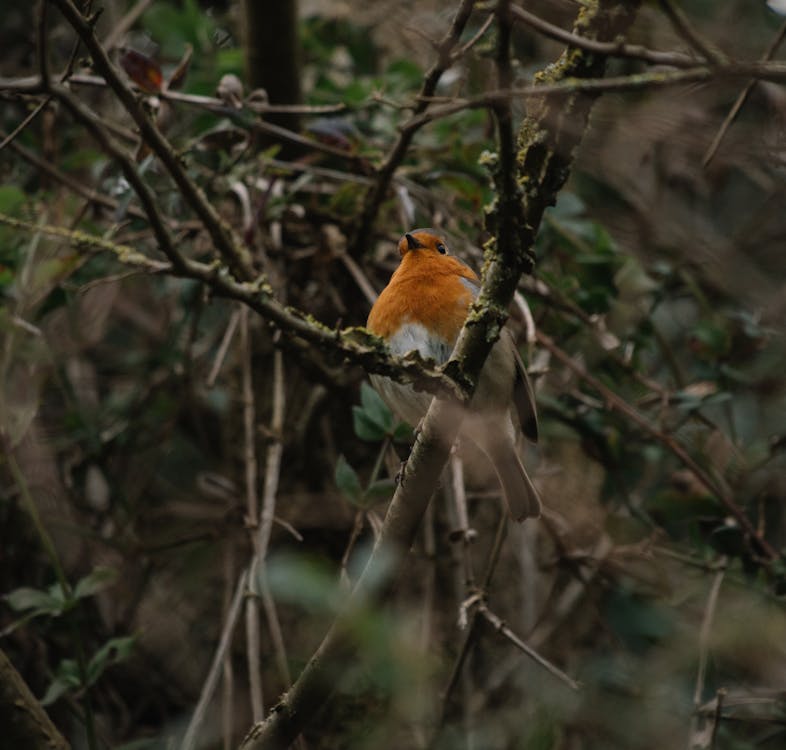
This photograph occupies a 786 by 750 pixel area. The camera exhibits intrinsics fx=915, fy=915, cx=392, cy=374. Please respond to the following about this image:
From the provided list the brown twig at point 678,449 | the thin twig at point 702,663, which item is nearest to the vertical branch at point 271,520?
the brown twig at point 678,449

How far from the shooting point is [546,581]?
343cm

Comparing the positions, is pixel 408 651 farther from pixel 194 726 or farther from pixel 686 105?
pixel 686 105

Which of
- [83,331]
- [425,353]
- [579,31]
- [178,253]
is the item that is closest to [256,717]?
[425,353]

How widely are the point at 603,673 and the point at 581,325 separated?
1117mm

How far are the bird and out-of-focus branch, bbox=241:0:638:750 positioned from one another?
73 centimetres

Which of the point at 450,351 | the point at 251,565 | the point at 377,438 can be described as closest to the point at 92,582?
the point at 251,565

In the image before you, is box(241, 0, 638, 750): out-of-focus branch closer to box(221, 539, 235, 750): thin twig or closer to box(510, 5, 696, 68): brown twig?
box(510, 5, 696, 68): brown twig

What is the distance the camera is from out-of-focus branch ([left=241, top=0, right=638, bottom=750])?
137 centimetres

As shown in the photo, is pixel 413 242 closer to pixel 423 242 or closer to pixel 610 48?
pixel 423 242

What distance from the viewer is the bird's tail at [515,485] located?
102 inches

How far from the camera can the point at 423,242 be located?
2.73 m

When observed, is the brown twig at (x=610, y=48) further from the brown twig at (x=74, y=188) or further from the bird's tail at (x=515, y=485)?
the brown twig at (x=74, y=188)

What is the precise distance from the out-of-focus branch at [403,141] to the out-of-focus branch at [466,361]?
0.26 metres

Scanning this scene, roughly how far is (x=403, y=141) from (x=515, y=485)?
101cm
